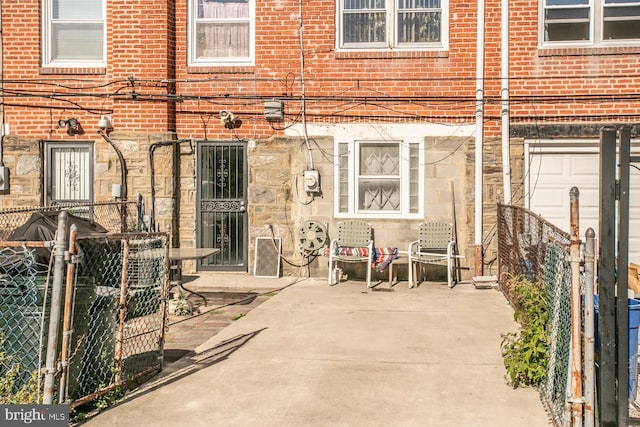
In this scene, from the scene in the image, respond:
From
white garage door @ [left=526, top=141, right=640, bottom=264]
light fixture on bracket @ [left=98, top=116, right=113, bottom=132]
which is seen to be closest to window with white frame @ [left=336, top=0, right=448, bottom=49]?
white garage door @ [left=526, top=141, right=640, bottom=264]

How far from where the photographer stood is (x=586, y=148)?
10.6m

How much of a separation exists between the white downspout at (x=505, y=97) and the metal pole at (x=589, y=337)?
6.58 m

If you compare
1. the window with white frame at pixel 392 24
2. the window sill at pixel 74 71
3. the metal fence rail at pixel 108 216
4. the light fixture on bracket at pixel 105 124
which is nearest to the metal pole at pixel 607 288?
the window with white frame at pixel 392 24

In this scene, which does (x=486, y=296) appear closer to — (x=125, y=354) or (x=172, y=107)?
(x=125, y=354)

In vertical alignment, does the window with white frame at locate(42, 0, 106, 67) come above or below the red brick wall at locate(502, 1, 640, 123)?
above

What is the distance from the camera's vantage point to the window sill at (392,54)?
423 inches

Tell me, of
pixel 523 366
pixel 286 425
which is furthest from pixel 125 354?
pixel 523 366

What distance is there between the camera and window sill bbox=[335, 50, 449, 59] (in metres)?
10.7

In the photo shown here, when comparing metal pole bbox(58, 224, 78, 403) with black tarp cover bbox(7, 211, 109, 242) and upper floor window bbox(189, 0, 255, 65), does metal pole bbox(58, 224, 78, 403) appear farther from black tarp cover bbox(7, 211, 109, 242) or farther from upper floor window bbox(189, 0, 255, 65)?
upper floor window bbox(189, 0, 255, 65)

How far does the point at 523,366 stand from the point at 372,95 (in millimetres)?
6629

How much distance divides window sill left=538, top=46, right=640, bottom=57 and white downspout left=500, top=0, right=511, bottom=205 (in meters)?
0.59

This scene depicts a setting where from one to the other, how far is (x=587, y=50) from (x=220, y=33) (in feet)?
20.2

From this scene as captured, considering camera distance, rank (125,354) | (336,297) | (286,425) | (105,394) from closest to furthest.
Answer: (286,425) < (105,394) < (125,354) < (336,297)

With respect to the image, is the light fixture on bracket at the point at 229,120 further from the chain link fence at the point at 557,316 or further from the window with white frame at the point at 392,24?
the chain link fence at the point at 557,316
